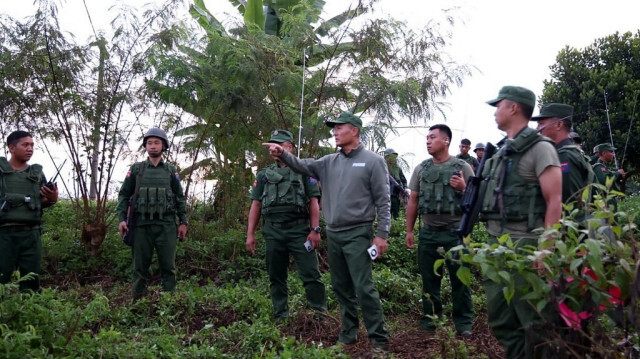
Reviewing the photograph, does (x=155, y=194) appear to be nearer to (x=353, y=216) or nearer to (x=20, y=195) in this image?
(x=20, y=195)

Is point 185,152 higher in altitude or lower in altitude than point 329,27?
lower

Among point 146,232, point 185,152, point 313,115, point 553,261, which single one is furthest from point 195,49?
point 553,261

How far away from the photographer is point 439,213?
5703 millimetres

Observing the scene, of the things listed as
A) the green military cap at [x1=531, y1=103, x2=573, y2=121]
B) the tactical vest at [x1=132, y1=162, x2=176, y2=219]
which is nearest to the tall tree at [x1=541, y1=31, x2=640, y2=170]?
the green military cap at [x1=531, y1=103, x2=573, y2=121]

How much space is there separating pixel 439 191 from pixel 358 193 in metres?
1.05

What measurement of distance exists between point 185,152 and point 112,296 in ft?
10.4

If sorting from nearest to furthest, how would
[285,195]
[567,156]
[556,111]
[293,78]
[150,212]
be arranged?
[567,156], [556,111], [285,195], [150,212], [293,78]

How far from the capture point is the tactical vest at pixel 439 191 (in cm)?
568

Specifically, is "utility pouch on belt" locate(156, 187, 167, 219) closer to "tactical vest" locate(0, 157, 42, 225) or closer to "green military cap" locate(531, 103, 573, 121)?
"tactical vest" locate(0, 157, 42, 225)

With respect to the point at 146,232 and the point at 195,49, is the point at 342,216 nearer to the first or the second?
the point at 146,232

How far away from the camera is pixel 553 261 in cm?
257

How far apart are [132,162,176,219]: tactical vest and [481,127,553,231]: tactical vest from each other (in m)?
4.06

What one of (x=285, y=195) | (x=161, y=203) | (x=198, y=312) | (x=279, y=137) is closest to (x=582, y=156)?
(x=285, y=195)

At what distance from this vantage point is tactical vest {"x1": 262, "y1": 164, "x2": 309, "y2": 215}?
6062 millimetres
